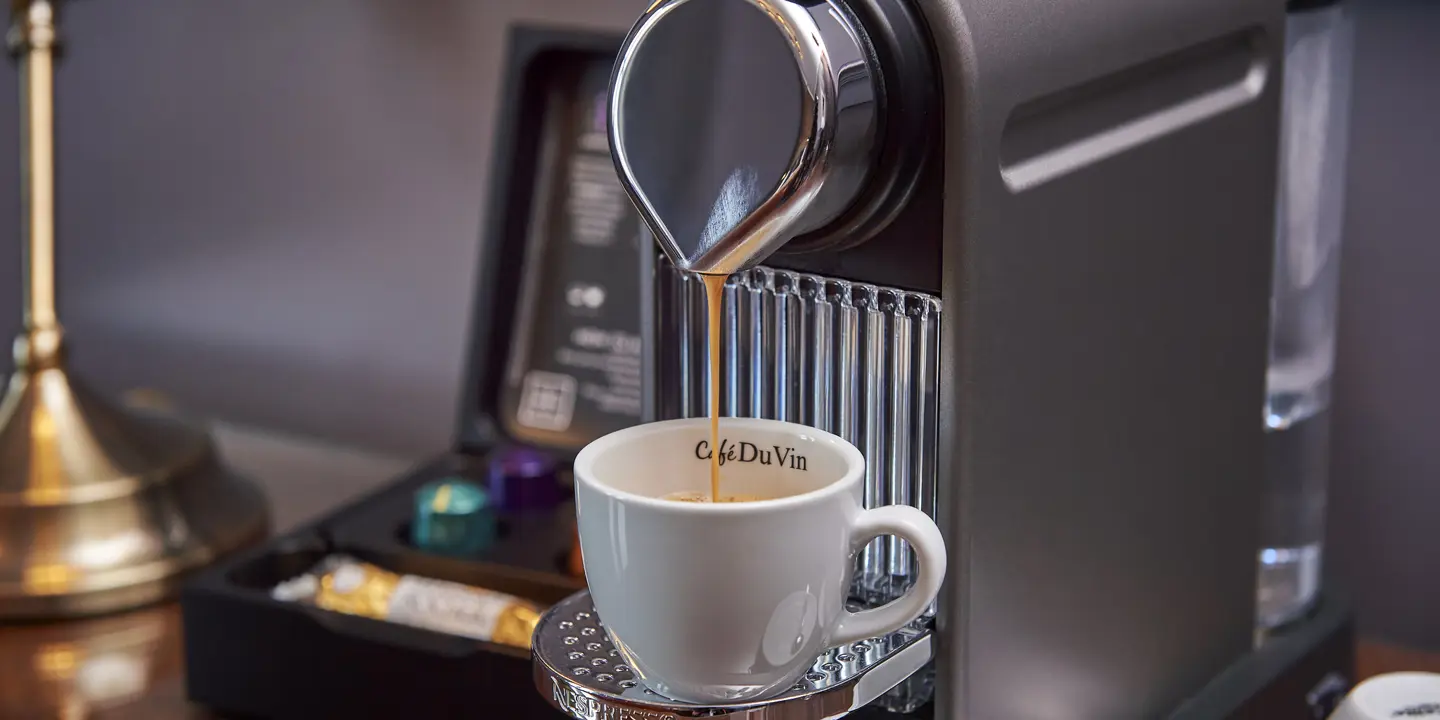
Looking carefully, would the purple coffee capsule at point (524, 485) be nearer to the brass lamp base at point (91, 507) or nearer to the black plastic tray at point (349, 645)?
the black plastic tray at point (349, 645)

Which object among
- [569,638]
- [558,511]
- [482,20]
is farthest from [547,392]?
[569,638]

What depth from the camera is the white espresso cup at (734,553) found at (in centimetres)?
42

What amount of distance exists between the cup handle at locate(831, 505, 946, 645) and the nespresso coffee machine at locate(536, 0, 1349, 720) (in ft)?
0.05

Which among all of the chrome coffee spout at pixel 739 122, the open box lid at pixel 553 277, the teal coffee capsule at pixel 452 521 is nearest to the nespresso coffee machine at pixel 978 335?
the chrome coffee spout at pixel 739 122

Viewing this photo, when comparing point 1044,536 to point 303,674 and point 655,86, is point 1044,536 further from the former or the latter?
point 303,674

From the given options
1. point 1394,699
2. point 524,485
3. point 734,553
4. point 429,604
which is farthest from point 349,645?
point 1394,699

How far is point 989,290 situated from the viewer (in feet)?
1.49

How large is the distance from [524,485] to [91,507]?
0.22 m

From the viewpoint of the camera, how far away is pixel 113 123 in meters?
1.16

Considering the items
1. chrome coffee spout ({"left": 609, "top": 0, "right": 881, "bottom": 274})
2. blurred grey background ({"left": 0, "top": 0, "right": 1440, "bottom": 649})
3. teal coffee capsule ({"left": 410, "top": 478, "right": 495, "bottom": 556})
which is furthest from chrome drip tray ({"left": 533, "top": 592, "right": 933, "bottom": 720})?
blurred grey background ({"left": 0, "top": 0, "right": 1440, "bottom": 649})

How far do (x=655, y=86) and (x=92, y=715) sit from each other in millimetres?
465

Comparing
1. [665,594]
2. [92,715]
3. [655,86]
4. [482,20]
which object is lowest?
[92,715]

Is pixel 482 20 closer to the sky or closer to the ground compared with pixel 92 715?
closer to the sky

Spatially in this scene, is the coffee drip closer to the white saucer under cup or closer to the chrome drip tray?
the chrome drip tray
